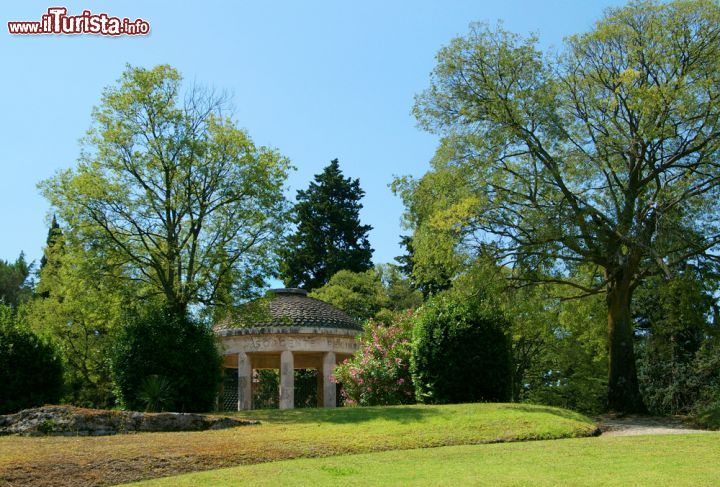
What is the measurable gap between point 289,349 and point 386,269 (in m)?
24.0

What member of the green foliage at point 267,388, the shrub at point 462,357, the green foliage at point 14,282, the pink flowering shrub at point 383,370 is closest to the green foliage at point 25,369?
the pink flowering shrub at point 383,370

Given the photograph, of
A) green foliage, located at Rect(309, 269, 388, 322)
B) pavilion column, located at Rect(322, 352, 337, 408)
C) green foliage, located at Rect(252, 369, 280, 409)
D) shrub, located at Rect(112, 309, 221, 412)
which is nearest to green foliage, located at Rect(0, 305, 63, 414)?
shrub, located at Rect(112, 309, 221, 412)

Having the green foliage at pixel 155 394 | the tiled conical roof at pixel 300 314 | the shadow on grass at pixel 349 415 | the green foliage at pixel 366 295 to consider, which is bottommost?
the shadow on grass at pixel 349 415

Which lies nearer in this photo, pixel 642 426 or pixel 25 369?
pixel 642 426

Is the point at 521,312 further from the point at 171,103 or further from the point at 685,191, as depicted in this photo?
the point at 171,103

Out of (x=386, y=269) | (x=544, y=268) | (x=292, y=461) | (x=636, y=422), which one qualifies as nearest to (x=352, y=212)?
(x=386, y=269)

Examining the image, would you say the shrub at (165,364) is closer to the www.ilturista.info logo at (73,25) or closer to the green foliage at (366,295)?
the www.ilturista.info logo at (73,25)

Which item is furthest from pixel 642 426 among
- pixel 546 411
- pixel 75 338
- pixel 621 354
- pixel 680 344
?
pixel 75 338

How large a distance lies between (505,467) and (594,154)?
15437mm

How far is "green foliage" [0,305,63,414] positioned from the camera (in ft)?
68.6

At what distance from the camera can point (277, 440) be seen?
559 inches

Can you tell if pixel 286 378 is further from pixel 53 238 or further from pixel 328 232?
pixel 328 232

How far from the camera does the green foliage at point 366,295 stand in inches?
1785

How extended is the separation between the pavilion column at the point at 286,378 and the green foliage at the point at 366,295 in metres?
16.3
